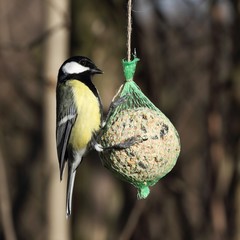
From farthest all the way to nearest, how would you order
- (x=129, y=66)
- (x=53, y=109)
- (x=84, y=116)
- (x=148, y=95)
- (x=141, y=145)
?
(x=148, y=95) < (x=53, y=109) < (x=84, y=116) < (x=129, y=66) < (x=141, y=145)

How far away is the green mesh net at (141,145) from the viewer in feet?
9.12

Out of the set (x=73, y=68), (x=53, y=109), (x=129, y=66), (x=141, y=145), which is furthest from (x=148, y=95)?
(x=141, y=145)

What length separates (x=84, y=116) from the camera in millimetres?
3254

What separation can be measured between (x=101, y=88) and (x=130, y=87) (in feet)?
7.05

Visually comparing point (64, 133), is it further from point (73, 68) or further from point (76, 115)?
point (73, 68)

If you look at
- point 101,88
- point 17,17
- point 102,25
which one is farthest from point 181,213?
point 17,17

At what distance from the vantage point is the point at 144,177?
9.25 ft

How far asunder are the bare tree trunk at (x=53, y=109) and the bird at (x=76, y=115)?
83 cm

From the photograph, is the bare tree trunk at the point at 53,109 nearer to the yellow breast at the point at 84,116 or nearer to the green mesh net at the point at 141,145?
the yellow breast at the point at 84,116

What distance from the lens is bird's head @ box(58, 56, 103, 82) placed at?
3268mm

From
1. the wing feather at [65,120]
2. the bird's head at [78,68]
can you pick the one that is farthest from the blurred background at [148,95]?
the wing feather at [65,120]

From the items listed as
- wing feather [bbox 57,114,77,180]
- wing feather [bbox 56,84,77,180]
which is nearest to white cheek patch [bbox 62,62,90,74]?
wing feather [bbox 56,84,77,180]

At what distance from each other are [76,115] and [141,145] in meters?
0.64

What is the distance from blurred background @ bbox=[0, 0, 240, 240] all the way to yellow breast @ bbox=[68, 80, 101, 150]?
0.82 m
